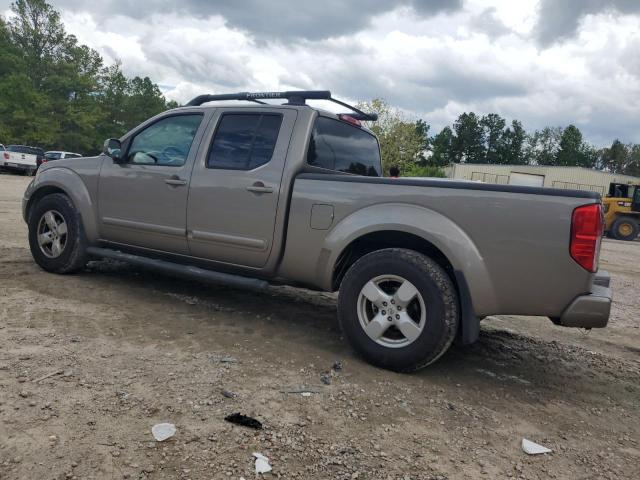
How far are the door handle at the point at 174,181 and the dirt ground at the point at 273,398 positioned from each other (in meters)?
1.09

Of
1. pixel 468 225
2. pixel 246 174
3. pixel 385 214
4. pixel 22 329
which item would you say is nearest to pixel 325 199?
pixel 385 214

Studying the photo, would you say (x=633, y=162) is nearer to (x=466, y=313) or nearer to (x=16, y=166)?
(x=16, y=166)

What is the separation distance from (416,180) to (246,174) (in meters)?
1.41

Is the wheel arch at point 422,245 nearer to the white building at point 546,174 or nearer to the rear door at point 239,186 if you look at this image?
the rear door at point 239,186

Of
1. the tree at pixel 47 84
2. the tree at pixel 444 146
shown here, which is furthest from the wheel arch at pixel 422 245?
the tree at pixel 444 146

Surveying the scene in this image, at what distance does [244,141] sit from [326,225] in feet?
3.74

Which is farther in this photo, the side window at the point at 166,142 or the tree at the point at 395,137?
the tree at the point at 395,137

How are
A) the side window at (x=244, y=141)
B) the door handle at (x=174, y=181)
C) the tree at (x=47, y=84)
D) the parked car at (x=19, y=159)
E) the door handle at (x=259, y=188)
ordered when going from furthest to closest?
the tree at (x=47, y=84)
the parked car at (x=19, y=159)
the door handle at (x=174, y=181)
the side window at (x=244, y=141)
the door handle at (x=259, y=188)

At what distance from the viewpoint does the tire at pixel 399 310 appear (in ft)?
9.98

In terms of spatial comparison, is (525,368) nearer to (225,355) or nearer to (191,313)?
(225,355)

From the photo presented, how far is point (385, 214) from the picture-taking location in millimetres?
3283

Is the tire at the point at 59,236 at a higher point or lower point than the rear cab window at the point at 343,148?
lower

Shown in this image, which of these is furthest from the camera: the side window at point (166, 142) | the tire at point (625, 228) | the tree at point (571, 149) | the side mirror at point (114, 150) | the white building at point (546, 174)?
the tree at point (571, 149)

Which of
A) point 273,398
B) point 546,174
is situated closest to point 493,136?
point 546,174
